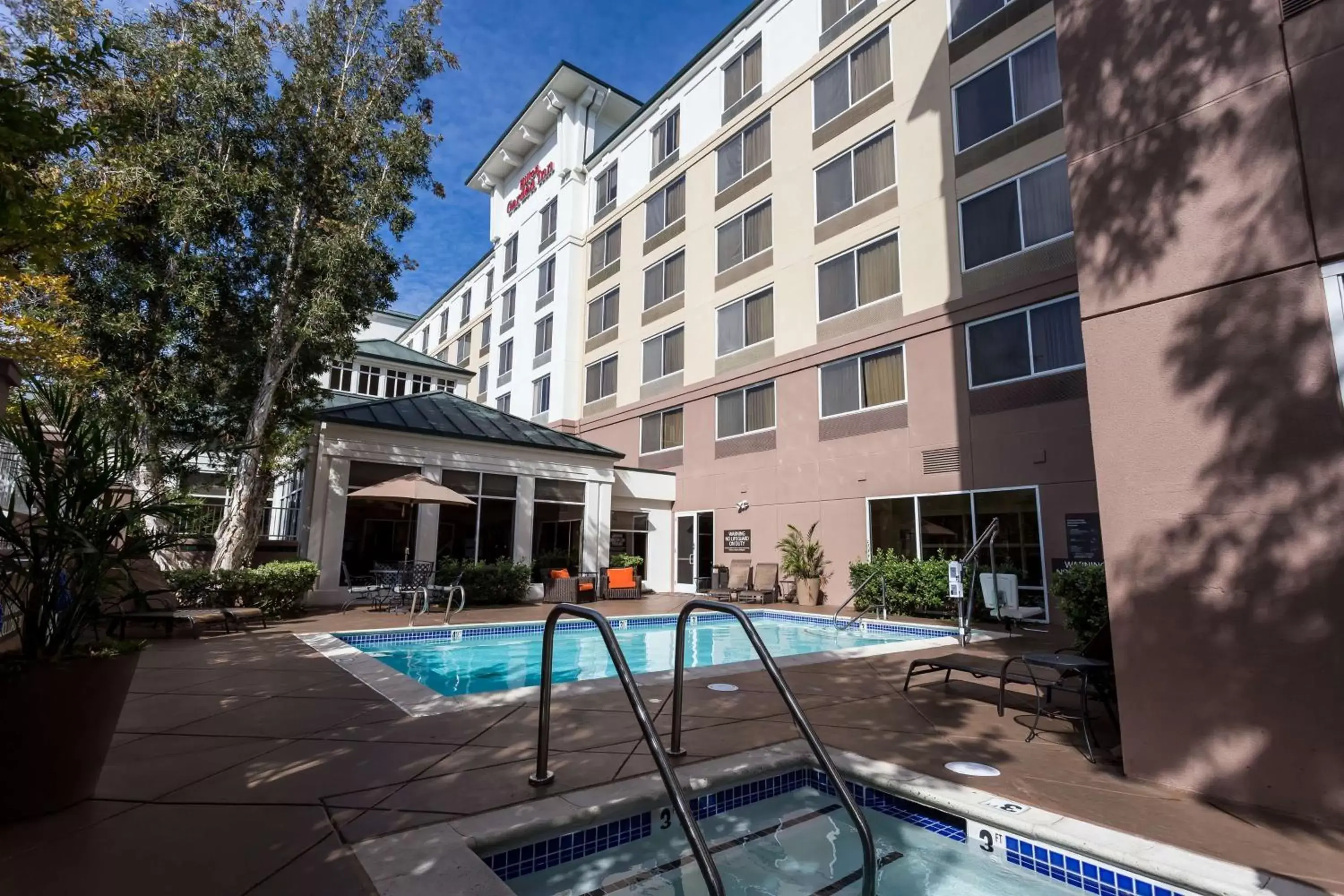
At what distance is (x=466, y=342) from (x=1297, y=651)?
3569 cm

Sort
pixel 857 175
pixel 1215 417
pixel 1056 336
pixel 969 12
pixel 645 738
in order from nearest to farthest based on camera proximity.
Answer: pixel 645 738 < pixel 1215 417 < pixel 1056 336 < pixel 969 12 < pixel 857 175

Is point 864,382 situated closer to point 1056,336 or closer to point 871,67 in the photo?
point 1056,336

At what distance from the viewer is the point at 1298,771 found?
10.5ft

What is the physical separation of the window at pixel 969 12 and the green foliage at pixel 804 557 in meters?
11.5

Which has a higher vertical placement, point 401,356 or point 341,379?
point 401,356

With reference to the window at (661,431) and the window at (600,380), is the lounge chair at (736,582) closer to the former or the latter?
the window at (661,431)

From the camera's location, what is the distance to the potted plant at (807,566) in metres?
15.0

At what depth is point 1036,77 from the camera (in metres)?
12.7

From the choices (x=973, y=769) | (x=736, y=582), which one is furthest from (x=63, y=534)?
(x=736, y=582)

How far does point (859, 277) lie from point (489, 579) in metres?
11.0

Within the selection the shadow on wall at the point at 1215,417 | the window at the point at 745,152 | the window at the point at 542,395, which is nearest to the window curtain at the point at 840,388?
the window at the point at 745,152

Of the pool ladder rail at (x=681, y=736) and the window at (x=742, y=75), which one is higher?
the window at (x=742, y=75)

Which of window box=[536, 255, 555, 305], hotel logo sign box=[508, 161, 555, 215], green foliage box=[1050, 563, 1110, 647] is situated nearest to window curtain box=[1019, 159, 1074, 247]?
green foliage box=[1050, 563, 1110, 647]

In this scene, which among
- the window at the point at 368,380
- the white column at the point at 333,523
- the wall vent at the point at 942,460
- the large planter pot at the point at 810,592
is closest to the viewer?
the white column at the point at 333,523
